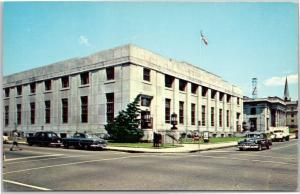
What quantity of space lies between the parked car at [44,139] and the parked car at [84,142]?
32.1 inches

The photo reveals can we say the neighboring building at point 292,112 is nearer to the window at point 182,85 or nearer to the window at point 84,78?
the window at point 84,78

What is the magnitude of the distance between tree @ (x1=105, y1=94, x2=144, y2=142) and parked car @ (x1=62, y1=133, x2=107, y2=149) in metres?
4.10

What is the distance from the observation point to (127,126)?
2686 centimetres

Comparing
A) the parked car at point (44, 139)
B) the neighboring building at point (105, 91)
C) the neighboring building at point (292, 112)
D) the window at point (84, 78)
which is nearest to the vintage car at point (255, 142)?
the neighboring building at point (105, 91)

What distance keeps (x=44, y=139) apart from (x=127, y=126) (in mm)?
6443

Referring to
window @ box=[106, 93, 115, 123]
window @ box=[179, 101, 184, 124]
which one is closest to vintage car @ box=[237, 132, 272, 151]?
window @ box=[106, 93, 115, 123]

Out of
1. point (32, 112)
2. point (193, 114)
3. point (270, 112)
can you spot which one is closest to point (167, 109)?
point (193, 114)

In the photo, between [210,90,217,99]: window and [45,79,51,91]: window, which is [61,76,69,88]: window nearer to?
[45,79,51,91]: window

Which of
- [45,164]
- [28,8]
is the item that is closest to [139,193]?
[45,164]

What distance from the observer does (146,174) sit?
477 inches

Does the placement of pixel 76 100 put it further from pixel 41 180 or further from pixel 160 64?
pixel 41 180

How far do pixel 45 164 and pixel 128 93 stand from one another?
14959 millimetres

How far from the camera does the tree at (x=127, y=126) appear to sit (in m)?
26.9

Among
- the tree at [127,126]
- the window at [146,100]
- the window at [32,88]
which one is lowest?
the tree at [127,126]
